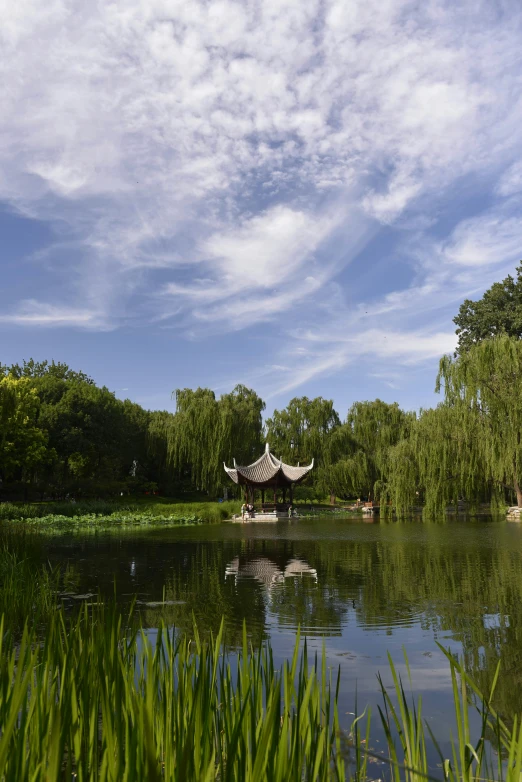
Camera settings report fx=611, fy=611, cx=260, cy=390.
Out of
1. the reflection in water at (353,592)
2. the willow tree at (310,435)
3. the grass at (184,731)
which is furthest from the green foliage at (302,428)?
the grass at (184,731)

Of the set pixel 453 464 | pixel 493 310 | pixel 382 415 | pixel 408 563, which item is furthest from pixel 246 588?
pixel 493 310

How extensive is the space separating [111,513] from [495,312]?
95.4ft

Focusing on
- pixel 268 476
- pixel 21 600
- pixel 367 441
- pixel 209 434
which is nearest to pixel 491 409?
pixel 268 476

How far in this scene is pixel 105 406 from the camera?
1535 inches

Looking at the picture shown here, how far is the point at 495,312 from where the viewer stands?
1630 inches

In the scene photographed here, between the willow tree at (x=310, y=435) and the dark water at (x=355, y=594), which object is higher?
Result: the willow tree at (x=310, y=435)

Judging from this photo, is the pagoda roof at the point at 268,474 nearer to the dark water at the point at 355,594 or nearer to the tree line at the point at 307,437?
the tree line at the point at 307,437

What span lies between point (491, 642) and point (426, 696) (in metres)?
1.28

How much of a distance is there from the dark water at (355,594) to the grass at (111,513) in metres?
7.96

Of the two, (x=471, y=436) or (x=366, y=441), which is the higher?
(x=366, y=441)

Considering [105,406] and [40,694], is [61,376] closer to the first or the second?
[105,406]

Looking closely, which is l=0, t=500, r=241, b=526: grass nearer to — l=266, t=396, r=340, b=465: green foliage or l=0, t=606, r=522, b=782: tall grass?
l=266, t=396, r=340, b=465: green foliage

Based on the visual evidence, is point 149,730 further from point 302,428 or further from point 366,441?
point 302,428

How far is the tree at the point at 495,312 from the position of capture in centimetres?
4088
